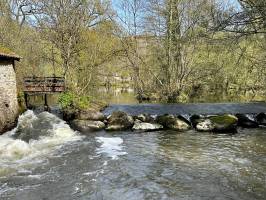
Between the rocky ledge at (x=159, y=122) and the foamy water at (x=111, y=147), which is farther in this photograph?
Result: the rocky ledge at (x=159, y=122)

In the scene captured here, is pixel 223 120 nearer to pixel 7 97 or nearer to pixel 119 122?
pixel 119 122

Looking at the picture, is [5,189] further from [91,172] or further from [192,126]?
[192,126]

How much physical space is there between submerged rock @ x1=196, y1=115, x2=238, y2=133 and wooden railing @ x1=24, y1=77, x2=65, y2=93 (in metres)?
8.16

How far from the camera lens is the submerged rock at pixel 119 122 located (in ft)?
55.0

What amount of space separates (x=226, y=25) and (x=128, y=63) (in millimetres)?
19392

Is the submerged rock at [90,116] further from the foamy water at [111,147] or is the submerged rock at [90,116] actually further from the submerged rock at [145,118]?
the foamy water at [111,147]

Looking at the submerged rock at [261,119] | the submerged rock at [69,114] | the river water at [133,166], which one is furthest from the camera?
the submerged rock at [69,114]

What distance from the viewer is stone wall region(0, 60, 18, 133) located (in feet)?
49.4

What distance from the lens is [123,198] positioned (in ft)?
25.6

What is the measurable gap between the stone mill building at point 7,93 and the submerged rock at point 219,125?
27.7 ft

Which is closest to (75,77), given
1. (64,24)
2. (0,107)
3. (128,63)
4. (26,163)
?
(64,24)

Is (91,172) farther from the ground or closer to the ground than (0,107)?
closer to the ground

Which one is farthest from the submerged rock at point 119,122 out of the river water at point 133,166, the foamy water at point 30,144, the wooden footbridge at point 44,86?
the wooden footbridge at point 44,86

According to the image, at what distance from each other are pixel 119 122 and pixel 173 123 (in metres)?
2.55
